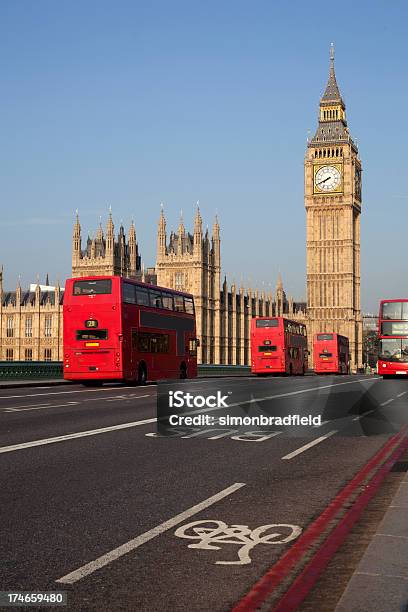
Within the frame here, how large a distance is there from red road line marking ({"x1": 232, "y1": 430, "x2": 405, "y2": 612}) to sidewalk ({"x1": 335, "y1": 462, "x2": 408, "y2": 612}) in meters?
0.52

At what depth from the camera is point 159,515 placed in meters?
7.04

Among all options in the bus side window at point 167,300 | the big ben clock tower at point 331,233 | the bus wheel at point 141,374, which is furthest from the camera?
the big ben clock tower at point 331,233

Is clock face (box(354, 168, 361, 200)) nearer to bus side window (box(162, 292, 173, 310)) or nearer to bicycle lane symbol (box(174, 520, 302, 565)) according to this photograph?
bus side window (box(162, 292, 173, 310))

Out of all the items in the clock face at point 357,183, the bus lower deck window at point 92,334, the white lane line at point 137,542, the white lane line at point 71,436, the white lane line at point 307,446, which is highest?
the clock face at point 357,183

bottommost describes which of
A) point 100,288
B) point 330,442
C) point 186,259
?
point 330,442

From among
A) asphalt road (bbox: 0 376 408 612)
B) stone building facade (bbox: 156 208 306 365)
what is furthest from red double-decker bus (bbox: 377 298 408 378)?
stone building facade (bbox: 156 208 306 365)

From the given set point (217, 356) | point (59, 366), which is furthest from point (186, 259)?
point (59, 366)

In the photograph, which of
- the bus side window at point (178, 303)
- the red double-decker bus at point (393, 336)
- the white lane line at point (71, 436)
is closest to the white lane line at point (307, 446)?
the white lane line at point (71, 436)

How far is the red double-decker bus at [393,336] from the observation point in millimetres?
41375

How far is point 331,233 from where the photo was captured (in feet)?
410

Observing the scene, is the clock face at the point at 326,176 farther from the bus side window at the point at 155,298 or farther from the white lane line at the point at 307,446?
the white lane line at the point at 307,446

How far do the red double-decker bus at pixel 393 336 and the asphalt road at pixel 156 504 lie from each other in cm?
2676

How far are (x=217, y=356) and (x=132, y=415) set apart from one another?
85.9 m

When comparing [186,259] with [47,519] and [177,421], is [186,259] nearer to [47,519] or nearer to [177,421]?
[177,421]
